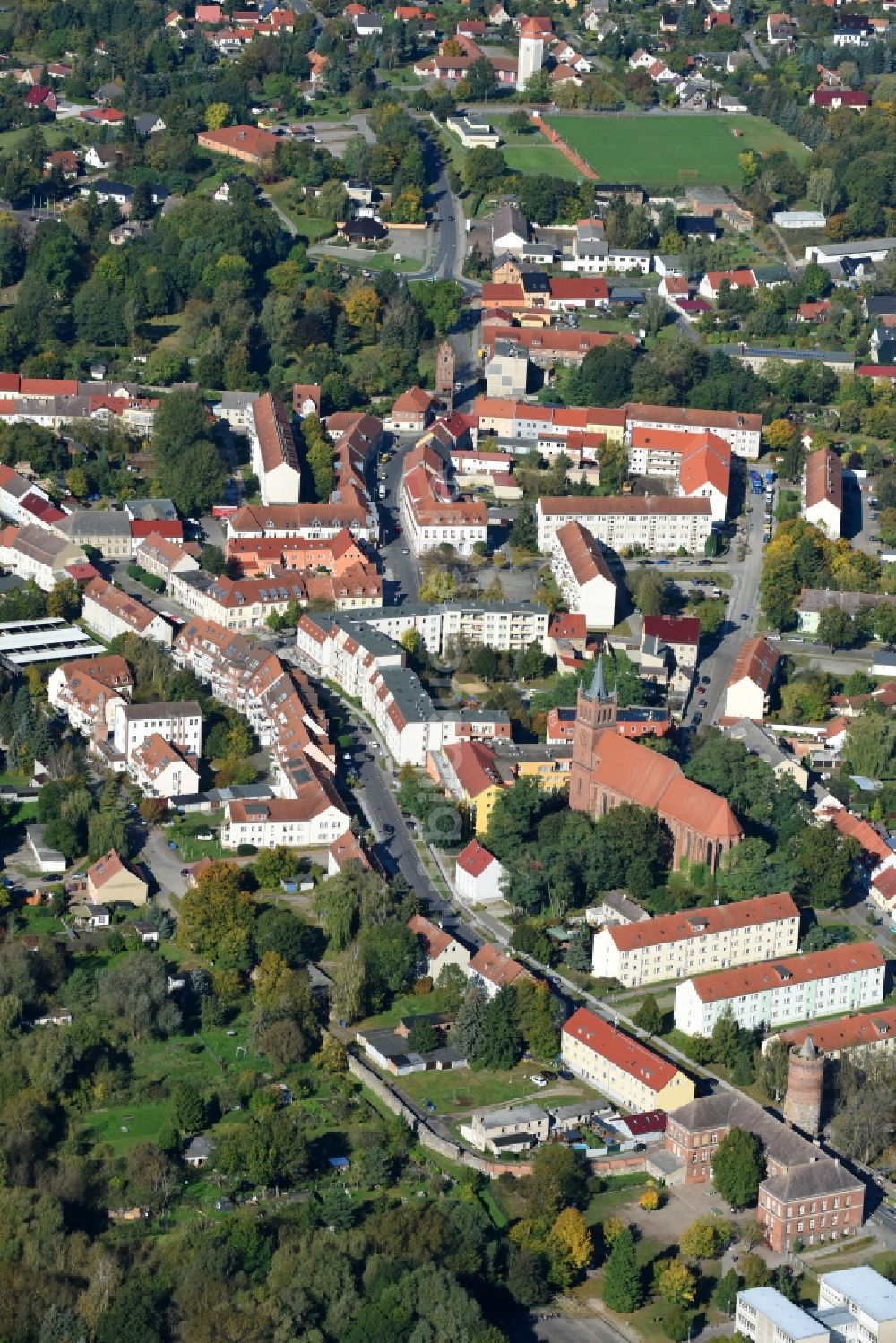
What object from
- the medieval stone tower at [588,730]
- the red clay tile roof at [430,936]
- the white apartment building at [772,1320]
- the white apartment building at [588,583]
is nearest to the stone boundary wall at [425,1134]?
the red clay tile roof at [430,936]

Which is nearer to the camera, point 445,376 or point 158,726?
point 158,726

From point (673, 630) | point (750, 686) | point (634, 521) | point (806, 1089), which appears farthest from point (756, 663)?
point (806, 1089)

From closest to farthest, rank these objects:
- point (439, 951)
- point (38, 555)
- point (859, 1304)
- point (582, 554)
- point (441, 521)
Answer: point (859, 1304) < point (439, 951) < point (582, 554) < point (38, 555) < point (441, 521)

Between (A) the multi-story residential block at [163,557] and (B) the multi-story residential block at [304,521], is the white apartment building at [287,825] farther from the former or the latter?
(B) the multi-story residential block at [304,521]

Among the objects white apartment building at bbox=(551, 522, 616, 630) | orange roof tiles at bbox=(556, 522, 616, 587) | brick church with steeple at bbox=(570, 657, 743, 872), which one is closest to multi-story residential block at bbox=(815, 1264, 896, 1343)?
brick church with steeple at bbox=(570, 657, 743, 872)

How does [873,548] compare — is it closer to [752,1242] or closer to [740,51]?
[752,1242]

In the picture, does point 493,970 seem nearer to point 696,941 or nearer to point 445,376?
point 696,941

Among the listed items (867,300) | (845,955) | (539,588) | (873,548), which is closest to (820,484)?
(873,548)
